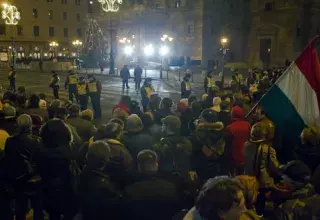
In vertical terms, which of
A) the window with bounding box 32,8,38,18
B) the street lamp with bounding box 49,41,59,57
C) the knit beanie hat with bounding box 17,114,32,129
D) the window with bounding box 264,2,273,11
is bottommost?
the knit beanie hat with bounding box 17,114,32,129

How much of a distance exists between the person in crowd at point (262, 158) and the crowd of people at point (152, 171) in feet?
0.04

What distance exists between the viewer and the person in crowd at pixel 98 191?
3770mm

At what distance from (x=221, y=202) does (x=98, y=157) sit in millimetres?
1748

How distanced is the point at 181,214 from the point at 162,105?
3975 millimetres

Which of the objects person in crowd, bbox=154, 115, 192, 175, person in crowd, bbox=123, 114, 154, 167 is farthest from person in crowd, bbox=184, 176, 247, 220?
person in crowd, bbox=123, 114, 154, 167

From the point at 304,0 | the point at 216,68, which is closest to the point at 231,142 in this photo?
the point at 216,68

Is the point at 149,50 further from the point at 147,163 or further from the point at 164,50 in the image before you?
the point at 147,163

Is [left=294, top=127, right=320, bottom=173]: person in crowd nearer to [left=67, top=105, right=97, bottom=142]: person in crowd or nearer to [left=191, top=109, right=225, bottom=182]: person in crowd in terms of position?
[left=191, top=109, right=225, bottom=182]: person in crowd

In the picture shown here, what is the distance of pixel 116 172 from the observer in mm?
3963

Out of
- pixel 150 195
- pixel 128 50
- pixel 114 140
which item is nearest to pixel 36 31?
pixel 128 50

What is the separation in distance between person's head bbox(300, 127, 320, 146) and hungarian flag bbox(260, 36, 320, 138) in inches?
13.0

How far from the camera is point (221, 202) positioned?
8.39 feet

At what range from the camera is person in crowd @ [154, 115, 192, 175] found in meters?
4.97

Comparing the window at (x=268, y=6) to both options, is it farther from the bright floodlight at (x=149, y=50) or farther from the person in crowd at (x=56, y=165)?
the person in crowd at (x=56, y=165)
